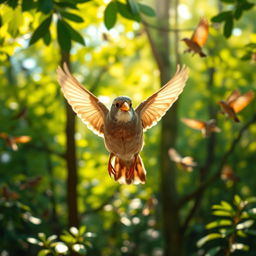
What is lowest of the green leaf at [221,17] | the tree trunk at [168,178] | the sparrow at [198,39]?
the tree trunk at [168,178]

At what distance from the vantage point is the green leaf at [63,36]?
86.5 inches

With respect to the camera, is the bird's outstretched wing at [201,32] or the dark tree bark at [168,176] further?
the dark tree bark at [168,176]

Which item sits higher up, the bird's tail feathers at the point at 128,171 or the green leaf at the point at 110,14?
the green leaf at the point at 110,14

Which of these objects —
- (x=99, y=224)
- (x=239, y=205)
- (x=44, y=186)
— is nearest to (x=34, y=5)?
(x=239, y=205)

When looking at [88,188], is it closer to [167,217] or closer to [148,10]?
[167,217]

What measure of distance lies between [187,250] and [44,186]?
300cm

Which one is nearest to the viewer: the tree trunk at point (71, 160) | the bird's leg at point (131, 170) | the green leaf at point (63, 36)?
the bird's leg at point (131, 170)

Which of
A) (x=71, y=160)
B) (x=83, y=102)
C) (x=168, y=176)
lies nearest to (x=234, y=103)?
(x=83, y=102)

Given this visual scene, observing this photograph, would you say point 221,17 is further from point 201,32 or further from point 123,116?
point 123,116

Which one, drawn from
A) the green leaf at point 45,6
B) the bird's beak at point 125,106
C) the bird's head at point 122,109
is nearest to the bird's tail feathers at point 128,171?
the bird's head at point 122,109

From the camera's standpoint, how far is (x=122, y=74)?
625cm

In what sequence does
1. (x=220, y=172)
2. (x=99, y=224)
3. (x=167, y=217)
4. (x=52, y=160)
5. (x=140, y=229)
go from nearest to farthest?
(x=220, y=172), (x=167, y=217), (x=52, y=160), (x=140, y=229), (x=99, y=224)

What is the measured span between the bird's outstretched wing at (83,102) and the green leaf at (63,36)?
0.27 metres

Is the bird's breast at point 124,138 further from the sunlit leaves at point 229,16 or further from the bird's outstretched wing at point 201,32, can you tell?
the sunlit leaves at point 229,16
